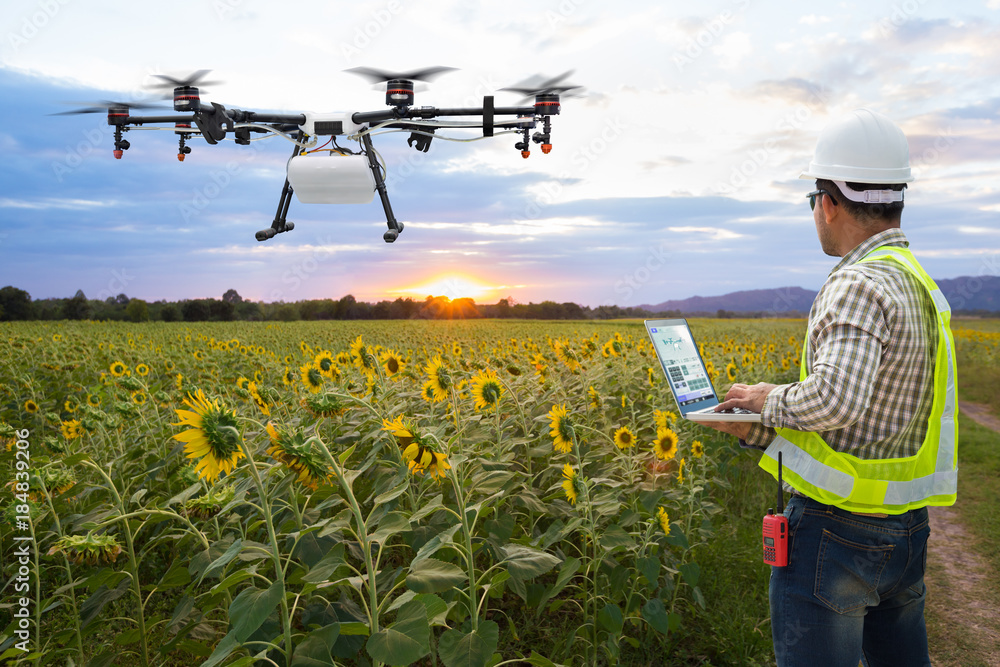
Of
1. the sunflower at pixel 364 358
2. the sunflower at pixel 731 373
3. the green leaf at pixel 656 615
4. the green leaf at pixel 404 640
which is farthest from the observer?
the sunflower at pixel 731 373


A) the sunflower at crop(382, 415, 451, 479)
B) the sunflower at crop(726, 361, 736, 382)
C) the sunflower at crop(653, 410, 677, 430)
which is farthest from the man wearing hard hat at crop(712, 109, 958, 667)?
the sunflower at crop(726, 361, 736, 382)

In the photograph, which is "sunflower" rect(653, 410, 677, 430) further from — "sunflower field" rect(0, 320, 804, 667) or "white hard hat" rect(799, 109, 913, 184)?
"white hard hat" rect(799, 109, 913, 184)

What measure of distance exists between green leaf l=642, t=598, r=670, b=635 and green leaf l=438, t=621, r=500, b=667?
4.31 feet

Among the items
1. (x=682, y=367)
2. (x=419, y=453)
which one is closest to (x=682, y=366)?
(x=682, y=367)

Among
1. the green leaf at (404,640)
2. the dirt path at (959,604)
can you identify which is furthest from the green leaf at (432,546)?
the dirt path at (959,604)

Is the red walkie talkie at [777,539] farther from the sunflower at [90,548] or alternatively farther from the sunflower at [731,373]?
the sunflower at [731,373]

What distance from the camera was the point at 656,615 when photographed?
3.08 meters

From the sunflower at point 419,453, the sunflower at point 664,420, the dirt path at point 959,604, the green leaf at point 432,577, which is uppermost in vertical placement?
the sunflower at point 419,453

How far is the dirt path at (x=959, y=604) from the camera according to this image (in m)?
4.02

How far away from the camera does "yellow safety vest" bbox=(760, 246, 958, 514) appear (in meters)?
2.00

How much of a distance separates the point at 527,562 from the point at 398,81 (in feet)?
15.4

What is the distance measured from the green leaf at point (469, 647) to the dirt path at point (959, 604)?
3.53m

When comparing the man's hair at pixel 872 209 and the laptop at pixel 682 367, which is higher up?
the man's hair at pixel 872 209

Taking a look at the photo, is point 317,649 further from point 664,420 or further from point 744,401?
point 664,420
